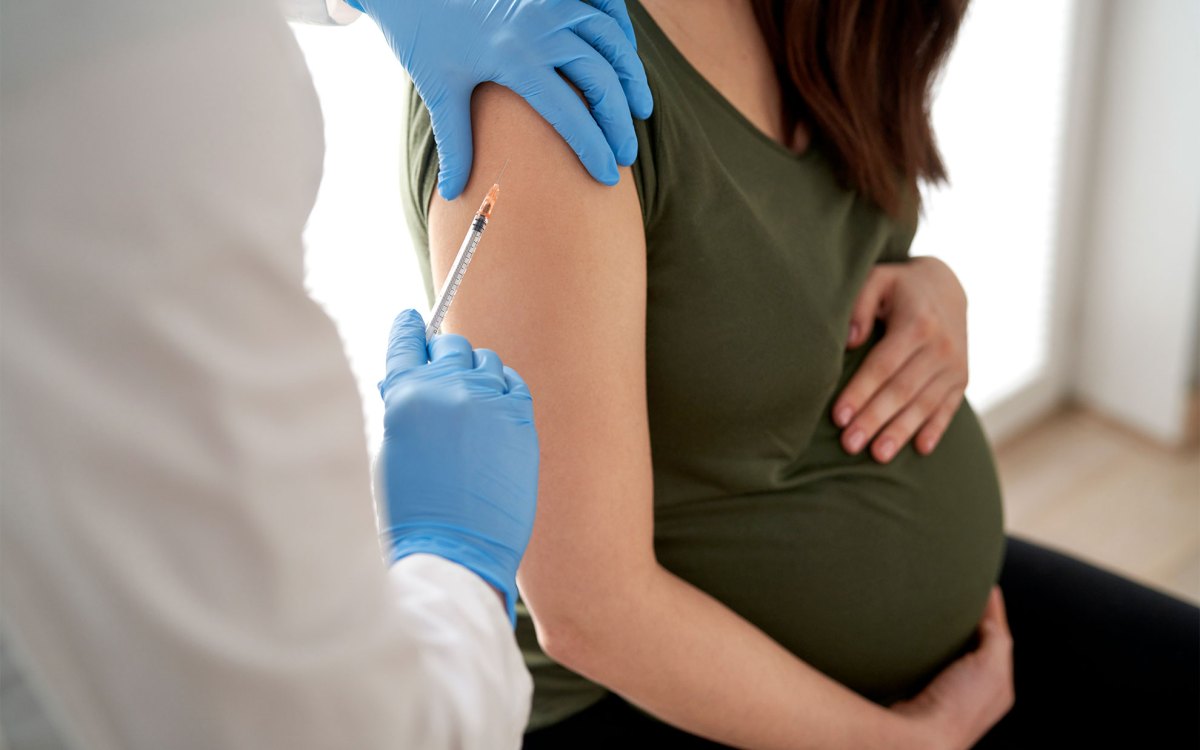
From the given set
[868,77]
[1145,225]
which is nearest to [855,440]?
[868,77]

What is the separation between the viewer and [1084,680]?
1.21m

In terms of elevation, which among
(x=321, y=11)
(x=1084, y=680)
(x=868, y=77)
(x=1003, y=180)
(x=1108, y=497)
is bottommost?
(x=1108, y=497)

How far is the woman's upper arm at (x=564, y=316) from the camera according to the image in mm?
780

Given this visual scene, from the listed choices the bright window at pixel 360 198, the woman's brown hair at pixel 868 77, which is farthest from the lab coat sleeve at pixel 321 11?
the woman's brown hair at pixel 868 77

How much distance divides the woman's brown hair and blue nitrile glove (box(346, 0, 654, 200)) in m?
0.32

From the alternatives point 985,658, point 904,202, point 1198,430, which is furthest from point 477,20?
point 1198,430

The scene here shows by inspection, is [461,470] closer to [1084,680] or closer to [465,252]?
[465,252]

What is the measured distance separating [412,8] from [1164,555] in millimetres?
1972

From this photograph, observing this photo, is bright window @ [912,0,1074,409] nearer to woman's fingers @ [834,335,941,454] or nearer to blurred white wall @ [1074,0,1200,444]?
blurred white wall @ [1074,0,1200,444]

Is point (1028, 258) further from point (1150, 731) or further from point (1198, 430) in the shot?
point (1150, 731)

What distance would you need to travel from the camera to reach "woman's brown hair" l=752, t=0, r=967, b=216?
110 cm

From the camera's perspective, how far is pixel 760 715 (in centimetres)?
98

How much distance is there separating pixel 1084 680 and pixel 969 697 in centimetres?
19

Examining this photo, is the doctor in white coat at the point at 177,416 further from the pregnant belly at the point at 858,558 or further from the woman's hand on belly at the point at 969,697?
the woman's hand on belly at the point at 969,697
